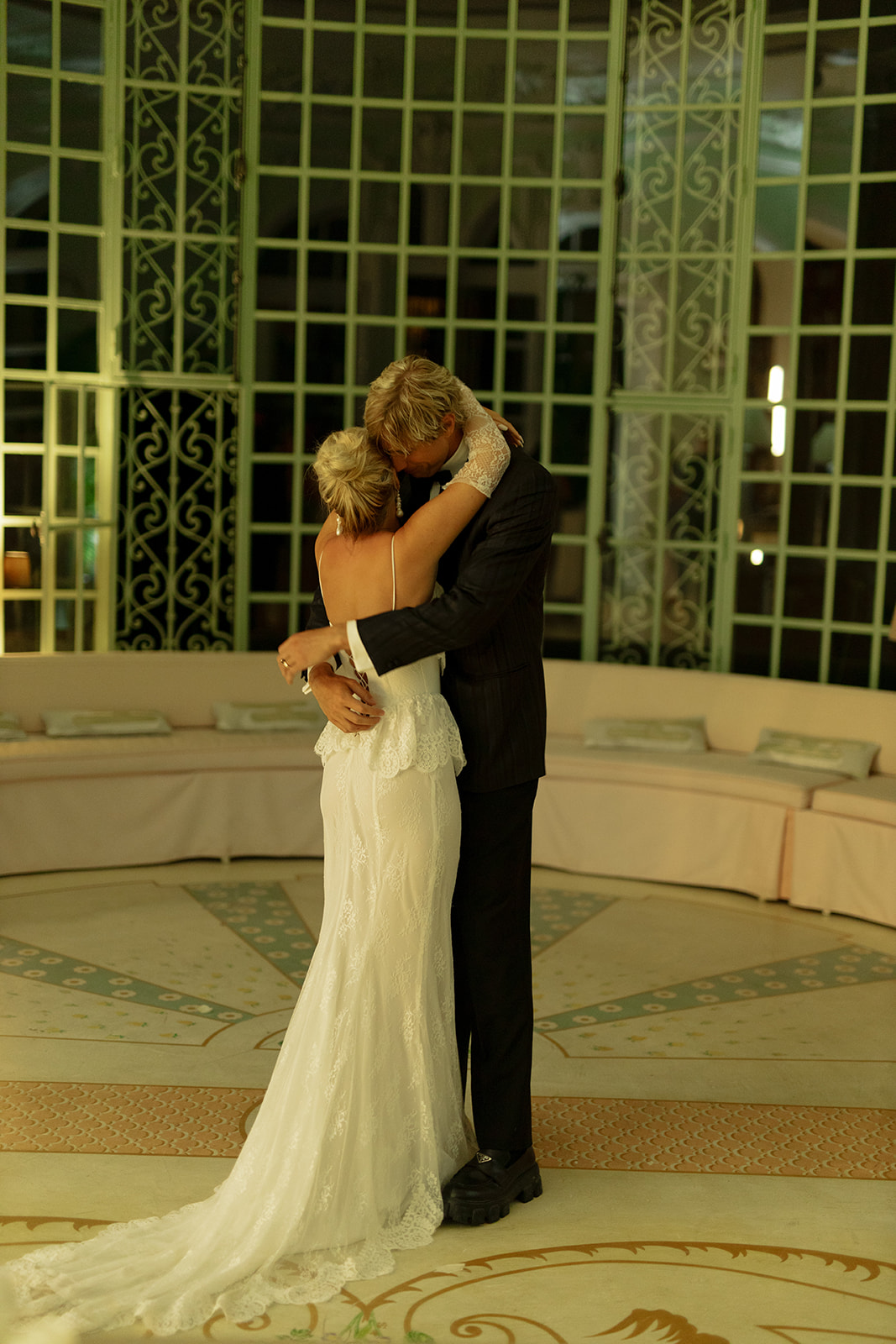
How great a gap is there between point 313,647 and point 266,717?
3.58 m

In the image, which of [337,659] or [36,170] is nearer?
[337,659]

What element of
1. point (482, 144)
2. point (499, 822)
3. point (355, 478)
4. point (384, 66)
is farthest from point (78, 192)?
point (499, 822)

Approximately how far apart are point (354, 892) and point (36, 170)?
16.2 ft

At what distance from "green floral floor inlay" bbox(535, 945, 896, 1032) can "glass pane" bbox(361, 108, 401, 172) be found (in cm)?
434

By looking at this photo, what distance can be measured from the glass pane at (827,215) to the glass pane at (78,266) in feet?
11.1

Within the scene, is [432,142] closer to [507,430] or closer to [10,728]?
[10,728]

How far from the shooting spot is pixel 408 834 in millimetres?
3014

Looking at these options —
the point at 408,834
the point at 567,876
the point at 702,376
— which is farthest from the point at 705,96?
the point at 408,834

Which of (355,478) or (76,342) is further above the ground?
(76,342)

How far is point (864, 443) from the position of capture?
6.77 m

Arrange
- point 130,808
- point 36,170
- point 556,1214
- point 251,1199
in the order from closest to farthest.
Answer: point 251,1199 → point 556,1214 → point 130,808 → point 36,170

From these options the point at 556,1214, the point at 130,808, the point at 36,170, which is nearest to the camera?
the point at 556,1214

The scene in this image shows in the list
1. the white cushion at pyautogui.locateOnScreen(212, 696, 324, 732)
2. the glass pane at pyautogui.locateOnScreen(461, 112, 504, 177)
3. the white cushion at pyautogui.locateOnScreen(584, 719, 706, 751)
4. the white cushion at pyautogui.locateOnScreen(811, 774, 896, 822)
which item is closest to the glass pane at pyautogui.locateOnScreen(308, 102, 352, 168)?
the glass pane at pyautogui.locateOnScreen(461, 112, 504, 177)

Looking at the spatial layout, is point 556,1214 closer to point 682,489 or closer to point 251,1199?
point 251,1199
